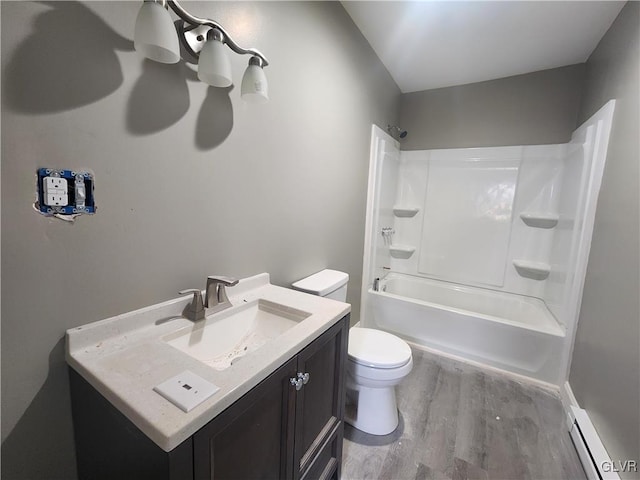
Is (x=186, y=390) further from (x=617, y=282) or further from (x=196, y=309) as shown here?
(x=617, y=282)

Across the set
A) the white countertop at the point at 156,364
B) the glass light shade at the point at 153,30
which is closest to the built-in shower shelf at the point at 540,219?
the white countertop at the point at 156,364

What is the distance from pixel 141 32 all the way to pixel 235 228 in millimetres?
719

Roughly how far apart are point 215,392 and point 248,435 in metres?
0.20

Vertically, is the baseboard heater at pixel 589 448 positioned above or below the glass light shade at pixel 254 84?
below

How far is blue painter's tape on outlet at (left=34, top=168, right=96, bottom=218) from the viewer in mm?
687

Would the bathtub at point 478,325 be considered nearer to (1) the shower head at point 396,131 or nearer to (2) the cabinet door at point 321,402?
(2) the cabinet door at point 321,402

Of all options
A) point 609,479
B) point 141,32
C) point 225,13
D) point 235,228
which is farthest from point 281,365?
point 609,479

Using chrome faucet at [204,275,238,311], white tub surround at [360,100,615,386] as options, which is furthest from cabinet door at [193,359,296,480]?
white tub surround at [360,100,615,386]

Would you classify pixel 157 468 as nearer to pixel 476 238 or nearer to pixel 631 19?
pixel 631 19

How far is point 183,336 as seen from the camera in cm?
95

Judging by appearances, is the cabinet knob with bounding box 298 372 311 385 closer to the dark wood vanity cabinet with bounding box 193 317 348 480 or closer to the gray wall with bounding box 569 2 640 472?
the dark wood vanity cabinet with bounding box 193 317 348 480

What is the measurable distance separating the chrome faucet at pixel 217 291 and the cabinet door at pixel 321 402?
0.39 meters

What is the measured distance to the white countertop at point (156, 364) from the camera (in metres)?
0.57

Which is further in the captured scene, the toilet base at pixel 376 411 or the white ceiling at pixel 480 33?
the white ceiling at pixel 480 33
